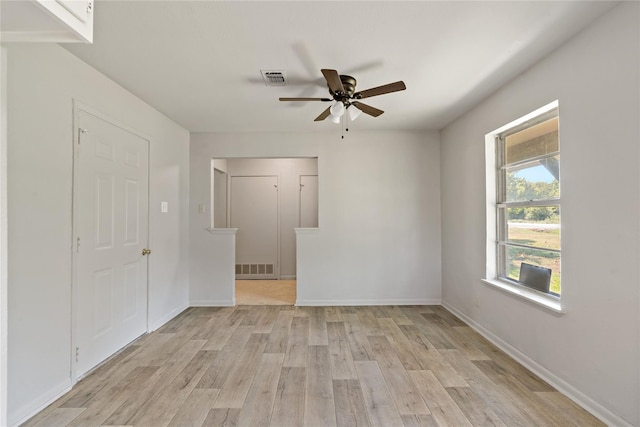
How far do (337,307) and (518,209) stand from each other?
99.6 inches

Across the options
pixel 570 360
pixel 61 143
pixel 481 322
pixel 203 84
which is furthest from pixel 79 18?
pixel 481 322

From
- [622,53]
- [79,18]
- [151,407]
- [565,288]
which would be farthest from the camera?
[565,288]

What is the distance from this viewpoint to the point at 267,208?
20.6 feet

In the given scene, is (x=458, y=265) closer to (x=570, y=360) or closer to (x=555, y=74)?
(x=570, y=360)

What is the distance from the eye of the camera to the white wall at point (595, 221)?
5.57 feet

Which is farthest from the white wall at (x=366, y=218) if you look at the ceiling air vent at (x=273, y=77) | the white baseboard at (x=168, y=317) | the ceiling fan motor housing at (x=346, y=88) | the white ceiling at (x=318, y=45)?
the ceiling fan motor housing at (x=346, y=88)

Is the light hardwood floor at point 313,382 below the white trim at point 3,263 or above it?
below

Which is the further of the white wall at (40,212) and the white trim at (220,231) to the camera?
the white trim at (220,231)

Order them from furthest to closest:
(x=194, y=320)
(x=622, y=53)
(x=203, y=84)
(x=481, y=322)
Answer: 1. (x=194, y=320)
2. (x=481, y=322)
3. (x=203, y=84)
4. (x=622, y=53)

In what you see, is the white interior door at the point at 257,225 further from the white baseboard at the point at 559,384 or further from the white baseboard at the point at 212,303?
the white baseboard at the point at 559,384

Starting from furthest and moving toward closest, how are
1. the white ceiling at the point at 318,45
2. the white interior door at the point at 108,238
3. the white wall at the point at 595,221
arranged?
the white interior door at the point at 108,238 → the white ceiling at the point at 318,45 → the white wall at the point at 595,221

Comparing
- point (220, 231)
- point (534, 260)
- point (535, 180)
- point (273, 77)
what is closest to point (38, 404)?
point (220, 231)

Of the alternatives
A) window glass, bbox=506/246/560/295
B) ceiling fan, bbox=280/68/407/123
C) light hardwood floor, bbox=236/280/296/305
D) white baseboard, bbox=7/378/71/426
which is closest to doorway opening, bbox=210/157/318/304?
light hardwood floor, bbox=236/280/296/305

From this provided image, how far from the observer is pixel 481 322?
10.7 ft
